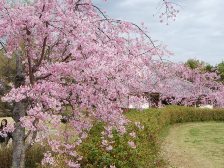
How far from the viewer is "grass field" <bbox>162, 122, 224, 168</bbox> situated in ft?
62.2

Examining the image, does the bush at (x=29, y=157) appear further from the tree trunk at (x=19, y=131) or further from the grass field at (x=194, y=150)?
the grass field at (x=194, y=150)

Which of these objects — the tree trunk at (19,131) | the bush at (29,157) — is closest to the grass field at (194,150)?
the bush at (29,157)

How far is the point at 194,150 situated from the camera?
76.7ft

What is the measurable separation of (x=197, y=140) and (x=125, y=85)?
68.3 ft

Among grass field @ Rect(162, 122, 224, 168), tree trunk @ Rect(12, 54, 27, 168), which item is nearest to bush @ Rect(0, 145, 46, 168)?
tree trunk @ Rect(12, 54, 27, 168)

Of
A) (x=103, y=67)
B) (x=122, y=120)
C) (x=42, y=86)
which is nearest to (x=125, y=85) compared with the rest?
(x=122, y=120)

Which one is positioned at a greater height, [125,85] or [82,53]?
[82,53]

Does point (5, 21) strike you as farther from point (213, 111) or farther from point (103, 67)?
point (213, 111)

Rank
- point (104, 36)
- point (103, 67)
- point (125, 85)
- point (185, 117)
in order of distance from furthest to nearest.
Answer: point (185, 117)
point (104, 36)
point (125, 85)
point (103, 67)

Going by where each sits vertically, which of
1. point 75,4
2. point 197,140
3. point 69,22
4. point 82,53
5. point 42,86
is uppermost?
point 75,4

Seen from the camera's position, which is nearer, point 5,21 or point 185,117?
point 5,21

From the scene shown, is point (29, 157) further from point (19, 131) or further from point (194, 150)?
point (194, 150)

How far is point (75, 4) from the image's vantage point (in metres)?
8.87

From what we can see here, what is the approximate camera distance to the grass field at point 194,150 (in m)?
19.0
